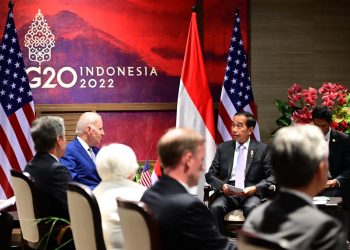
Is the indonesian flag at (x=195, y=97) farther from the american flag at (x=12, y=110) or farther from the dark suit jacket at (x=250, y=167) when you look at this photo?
the american flag at (x=12, y=110)

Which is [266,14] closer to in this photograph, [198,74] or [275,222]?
[198,74]

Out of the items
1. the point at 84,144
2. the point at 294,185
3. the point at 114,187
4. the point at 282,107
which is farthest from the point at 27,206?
the point at 282,107

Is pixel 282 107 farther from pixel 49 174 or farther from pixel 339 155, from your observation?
pixel 49 174

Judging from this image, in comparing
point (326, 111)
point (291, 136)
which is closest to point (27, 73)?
point (326, 111)

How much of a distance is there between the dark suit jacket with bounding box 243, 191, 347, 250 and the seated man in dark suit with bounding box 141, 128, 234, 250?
0.45 meters

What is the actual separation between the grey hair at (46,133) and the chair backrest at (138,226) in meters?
1.57

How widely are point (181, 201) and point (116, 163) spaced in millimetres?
1074

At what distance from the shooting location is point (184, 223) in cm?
265

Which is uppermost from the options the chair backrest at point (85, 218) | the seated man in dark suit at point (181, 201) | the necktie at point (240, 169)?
the seated man in dark suit at point (181, 201)

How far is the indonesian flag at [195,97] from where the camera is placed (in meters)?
6.78

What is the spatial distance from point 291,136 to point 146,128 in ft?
17.1

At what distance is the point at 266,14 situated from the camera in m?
7.61

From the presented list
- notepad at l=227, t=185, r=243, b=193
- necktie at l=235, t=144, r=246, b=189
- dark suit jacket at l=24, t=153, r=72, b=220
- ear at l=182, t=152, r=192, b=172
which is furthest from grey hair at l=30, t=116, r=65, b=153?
necktie at l=235, t=144, r=246, b=189

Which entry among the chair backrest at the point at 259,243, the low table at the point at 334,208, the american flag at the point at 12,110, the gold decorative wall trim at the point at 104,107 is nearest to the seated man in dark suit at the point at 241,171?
the low table at the point at 334,208
